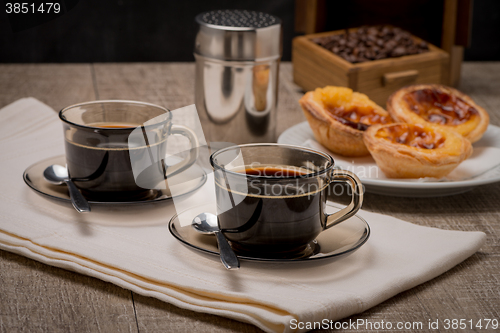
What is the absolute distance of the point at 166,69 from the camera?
1884 millimetres

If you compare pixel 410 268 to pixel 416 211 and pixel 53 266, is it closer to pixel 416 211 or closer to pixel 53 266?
pixel 416 211

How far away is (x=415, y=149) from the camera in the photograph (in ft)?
3.08

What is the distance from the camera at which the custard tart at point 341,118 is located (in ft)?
3.46

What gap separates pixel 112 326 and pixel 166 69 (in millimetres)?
1404

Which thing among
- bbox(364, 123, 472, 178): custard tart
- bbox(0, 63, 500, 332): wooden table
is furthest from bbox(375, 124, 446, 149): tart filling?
bbox(0, 63, 500, 332): wooden table

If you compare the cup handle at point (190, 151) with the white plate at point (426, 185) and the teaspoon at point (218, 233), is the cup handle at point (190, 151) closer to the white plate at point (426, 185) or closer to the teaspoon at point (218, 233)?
the teaspoon at point (218, 233)

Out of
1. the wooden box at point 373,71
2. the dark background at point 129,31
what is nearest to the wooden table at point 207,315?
the wooden box at point 373,71

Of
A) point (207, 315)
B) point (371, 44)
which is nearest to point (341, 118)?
point (371, 44)

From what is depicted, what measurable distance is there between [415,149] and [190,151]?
1.28ft

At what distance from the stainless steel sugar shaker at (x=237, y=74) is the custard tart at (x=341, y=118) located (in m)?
0.09

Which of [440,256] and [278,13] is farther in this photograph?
[278,13]

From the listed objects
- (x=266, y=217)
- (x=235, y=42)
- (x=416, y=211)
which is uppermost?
(x=235, y=42)

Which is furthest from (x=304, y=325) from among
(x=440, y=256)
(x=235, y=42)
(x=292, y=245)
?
(x=235, y=42)

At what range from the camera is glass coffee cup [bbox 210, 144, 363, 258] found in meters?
0.63
